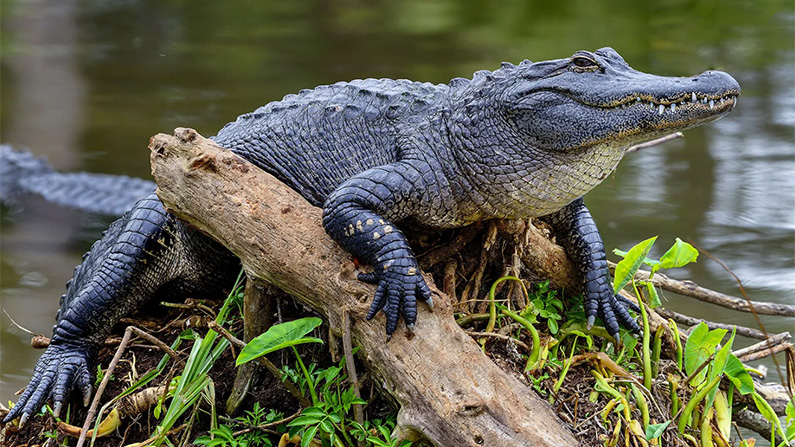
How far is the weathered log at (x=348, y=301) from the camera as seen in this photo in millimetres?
2061

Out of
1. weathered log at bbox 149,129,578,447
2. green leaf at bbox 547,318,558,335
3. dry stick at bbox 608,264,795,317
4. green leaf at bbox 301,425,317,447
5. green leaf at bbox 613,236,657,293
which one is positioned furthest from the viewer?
dry stick at bbox 608,264,795,317

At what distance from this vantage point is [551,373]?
251 cm

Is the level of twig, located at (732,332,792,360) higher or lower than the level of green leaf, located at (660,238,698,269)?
lower

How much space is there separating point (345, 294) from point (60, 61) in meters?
10.3

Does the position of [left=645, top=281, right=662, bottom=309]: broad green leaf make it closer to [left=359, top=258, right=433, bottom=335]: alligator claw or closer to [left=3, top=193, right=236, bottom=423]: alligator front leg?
[left=359, top=258, right=433, bottom=335]: alligator claw

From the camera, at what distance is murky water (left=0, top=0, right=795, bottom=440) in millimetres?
6527

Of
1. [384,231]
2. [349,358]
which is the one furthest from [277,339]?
[384,231]

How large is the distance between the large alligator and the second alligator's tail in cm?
411

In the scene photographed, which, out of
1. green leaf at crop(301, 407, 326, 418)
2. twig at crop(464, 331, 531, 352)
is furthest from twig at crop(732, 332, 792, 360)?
green leaf at crop(301, 407, 326, 418)

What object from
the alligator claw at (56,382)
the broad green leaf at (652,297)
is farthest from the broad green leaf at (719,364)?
the alligator claw at (56,382)

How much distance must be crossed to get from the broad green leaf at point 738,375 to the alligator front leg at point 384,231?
96cm

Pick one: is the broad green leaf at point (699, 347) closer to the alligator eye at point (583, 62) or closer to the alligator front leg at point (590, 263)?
the alligator front leg at point (590, 263)

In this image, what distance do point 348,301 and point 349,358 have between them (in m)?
0.15

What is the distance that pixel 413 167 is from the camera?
2494 mm
